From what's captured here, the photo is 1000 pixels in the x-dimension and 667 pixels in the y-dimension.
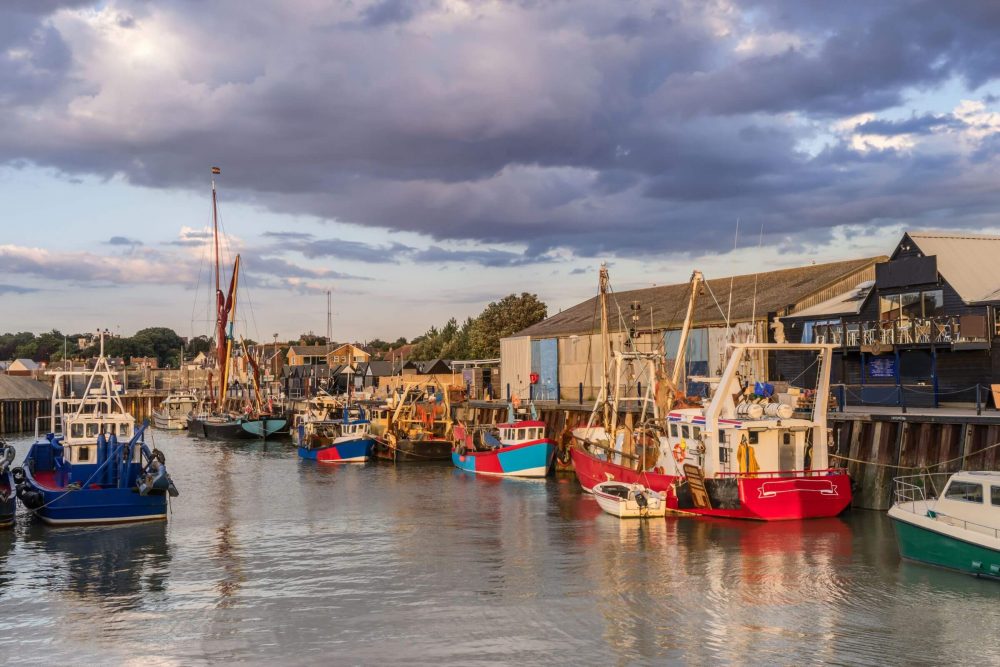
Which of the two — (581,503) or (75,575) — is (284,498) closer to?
(581,503)

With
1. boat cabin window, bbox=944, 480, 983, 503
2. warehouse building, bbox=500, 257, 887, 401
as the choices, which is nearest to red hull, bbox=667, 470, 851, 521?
boat cabin window, bbox=944, 480, 983, 503

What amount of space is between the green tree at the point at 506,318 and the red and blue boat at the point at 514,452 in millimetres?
54968

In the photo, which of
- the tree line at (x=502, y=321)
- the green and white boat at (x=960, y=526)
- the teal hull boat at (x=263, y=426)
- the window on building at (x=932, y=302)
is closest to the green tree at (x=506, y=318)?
the tree line at (x=502, y=321)

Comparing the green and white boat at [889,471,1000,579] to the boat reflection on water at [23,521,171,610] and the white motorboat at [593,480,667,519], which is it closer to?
the white motorboat at [593,480,667,519]

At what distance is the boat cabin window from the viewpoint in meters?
24.5

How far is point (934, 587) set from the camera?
24.0 m

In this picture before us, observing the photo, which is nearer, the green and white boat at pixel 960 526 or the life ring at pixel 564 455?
the green and white boat at pixel 960 526

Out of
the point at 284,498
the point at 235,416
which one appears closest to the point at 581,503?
the point at 284,498

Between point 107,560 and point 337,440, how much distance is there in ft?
113

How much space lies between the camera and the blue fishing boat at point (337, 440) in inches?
2516

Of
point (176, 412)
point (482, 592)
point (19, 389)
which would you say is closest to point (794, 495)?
point (482, 592)

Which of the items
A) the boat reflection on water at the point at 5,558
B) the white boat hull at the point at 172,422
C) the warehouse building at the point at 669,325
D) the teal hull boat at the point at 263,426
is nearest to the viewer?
the boat reflection on water at the point at 5,558

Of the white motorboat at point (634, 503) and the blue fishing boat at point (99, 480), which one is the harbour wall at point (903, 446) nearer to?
the white motorboat at point (634, 503)

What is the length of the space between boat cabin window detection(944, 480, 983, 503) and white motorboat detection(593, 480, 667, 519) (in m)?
12.1
